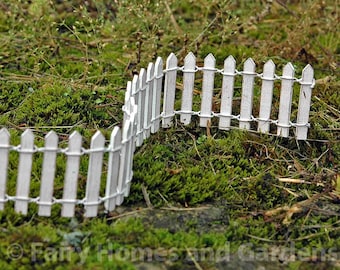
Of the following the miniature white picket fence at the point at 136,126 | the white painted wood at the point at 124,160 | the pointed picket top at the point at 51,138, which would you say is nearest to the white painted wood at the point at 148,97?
the miniature white picket fence at the point at 136,126

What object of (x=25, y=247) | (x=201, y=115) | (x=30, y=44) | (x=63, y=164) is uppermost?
(x=30, y=44)

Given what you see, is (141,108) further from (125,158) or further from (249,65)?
(249,65)

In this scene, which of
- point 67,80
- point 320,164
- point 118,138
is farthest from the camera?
point 67,80

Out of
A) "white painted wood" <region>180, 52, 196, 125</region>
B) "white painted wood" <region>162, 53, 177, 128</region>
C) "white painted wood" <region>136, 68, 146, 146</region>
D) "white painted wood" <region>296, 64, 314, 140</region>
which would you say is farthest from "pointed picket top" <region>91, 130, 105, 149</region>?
"white painted wood" <region>296, 64, 314, 140</region>

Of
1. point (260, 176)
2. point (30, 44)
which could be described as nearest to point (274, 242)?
point (260, 176)

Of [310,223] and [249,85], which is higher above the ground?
[249,85]

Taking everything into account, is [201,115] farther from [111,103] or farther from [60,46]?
[60,46]

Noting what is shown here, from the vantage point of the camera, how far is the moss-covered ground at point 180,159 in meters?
4.00

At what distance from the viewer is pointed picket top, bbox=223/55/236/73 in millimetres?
5324

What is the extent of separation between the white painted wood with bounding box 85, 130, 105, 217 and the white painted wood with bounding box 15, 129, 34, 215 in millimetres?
342

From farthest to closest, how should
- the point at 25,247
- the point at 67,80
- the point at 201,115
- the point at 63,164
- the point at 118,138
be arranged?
the point at 67,80
the point at 201,115
the point at 63,164
the point at 118,138
the point at 25,247

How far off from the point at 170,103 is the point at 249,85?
61 centimetres

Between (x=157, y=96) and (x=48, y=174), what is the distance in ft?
4.44

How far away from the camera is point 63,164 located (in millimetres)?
4652
